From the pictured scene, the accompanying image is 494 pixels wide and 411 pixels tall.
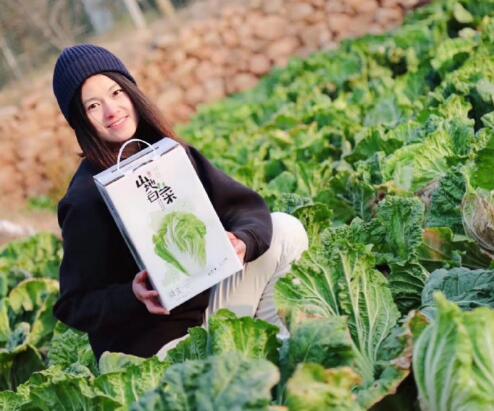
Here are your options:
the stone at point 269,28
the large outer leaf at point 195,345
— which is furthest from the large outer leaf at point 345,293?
the stone at point 269,28

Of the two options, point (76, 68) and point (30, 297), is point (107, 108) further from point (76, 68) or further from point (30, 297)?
point (30, 297)

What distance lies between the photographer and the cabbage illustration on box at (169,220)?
7.93 feet

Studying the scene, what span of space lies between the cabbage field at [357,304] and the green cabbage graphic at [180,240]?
0.31 metres

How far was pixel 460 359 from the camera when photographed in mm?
1626

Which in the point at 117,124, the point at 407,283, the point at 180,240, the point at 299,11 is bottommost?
the point at 407,283

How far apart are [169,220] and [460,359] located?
111cm

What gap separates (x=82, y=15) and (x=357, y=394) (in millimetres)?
23367

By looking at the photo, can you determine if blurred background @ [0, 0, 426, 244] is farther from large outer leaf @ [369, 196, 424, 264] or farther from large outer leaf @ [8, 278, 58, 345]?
large outer leaf @ [369, 196, 424, 264]

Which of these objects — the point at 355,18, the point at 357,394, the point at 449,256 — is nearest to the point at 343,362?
the point at 357,394

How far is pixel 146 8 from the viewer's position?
22391mm

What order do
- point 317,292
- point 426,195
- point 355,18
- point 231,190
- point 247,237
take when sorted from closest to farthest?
point 317,292
point 247,237
point 231,190
point 426,195
point 355,18

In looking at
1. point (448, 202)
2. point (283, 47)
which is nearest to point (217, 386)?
point (448, 202)

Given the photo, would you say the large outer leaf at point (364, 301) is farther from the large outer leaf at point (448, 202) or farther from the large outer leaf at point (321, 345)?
the large outer leaf at point (448, 202)

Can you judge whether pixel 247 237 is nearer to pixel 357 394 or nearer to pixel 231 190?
pixel 231 190
